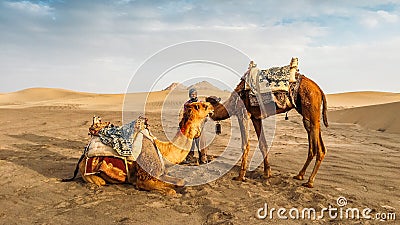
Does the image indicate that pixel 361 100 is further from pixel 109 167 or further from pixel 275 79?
pixel 109 167

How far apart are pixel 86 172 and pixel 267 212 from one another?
3146mm

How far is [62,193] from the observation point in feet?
19.9

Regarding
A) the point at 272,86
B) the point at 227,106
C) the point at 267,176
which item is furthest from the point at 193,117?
the point at 267,176

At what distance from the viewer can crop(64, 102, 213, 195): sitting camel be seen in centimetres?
589

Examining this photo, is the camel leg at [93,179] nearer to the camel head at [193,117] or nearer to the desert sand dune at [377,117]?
the camel head at [193,117]

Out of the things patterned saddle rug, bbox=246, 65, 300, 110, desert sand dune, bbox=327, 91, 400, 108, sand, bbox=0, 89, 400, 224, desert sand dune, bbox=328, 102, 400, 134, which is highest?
desert sand dune, bbox=327, 91, 400, 108

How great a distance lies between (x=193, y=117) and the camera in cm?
588

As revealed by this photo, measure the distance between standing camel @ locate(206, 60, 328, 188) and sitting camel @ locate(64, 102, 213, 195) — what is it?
1545 millimetres

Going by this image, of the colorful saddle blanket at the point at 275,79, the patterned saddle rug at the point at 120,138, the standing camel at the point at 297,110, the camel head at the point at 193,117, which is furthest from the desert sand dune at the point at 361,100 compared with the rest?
the patterned saddle rug at the point at 120,138

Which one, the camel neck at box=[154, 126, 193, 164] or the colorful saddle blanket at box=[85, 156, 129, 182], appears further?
the colorful saddle blanket at box=[85, 156, 129, 182]

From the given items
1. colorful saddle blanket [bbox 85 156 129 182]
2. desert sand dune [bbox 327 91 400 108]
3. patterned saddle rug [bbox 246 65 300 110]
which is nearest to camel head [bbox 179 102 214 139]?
colorful saddle blanket [bbox 85 156 129 182]

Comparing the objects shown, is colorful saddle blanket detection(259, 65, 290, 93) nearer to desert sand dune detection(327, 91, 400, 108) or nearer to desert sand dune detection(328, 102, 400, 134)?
desert sand dune detection(328, 102, 400, 134)

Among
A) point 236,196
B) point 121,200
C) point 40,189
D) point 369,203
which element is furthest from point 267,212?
point 40,189

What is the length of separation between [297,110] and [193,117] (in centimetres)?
253
